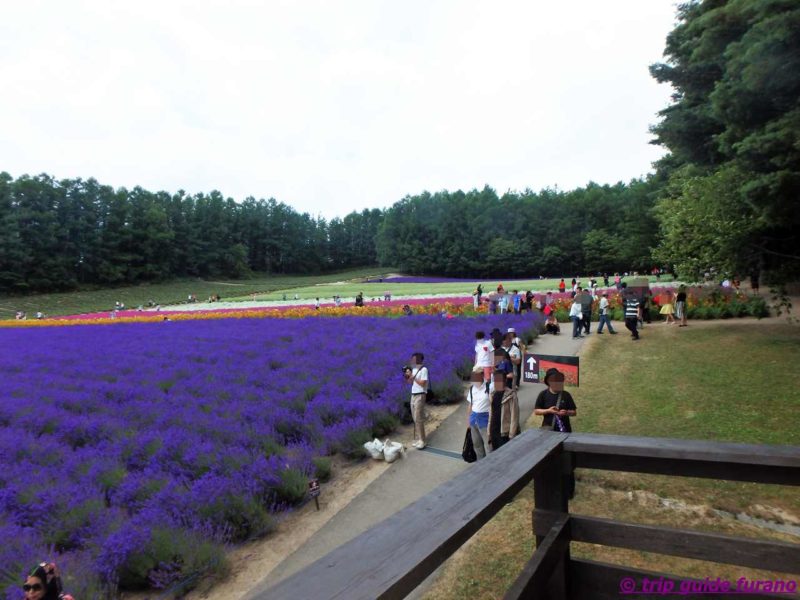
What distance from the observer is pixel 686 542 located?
237 cm

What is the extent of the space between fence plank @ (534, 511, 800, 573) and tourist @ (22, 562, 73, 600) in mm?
2669

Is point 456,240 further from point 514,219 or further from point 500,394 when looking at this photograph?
point 500,394

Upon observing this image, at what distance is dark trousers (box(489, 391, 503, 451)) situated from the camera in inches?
248

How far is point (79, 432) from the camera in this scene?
7.71 metres

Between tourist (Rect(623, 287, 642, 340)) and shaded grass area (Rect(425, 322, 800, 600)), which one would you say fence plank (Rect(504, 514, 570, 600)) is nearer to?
shaded grass area (Rect(425, 322, 800, 600))

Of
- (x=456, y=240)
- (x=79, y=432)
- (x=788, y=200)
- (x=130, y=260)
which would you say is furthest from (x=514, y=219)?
(x=79, y=432)

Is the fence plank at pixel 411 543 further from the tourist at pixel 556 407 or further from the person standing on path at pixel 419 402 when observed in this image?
the person standing on path at pixel 419 402

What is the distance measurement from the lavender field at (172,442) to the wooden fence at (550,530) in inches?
134

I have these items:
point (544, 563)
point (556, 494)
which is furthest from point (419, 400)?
point (544, 563)

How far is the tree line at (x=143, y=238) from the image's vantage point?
67.2 metres

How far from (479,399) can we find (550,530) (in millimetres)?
4307

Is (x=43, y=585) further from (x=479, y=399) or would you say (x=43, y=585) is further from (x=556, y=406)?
(x=479, y=399)

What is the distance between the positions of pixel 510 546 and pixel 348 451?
11.1ft

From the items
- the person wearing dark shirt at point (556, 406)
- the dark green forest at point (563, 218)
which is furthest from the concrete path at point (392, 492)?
the dark green forest at point (563, 218)
